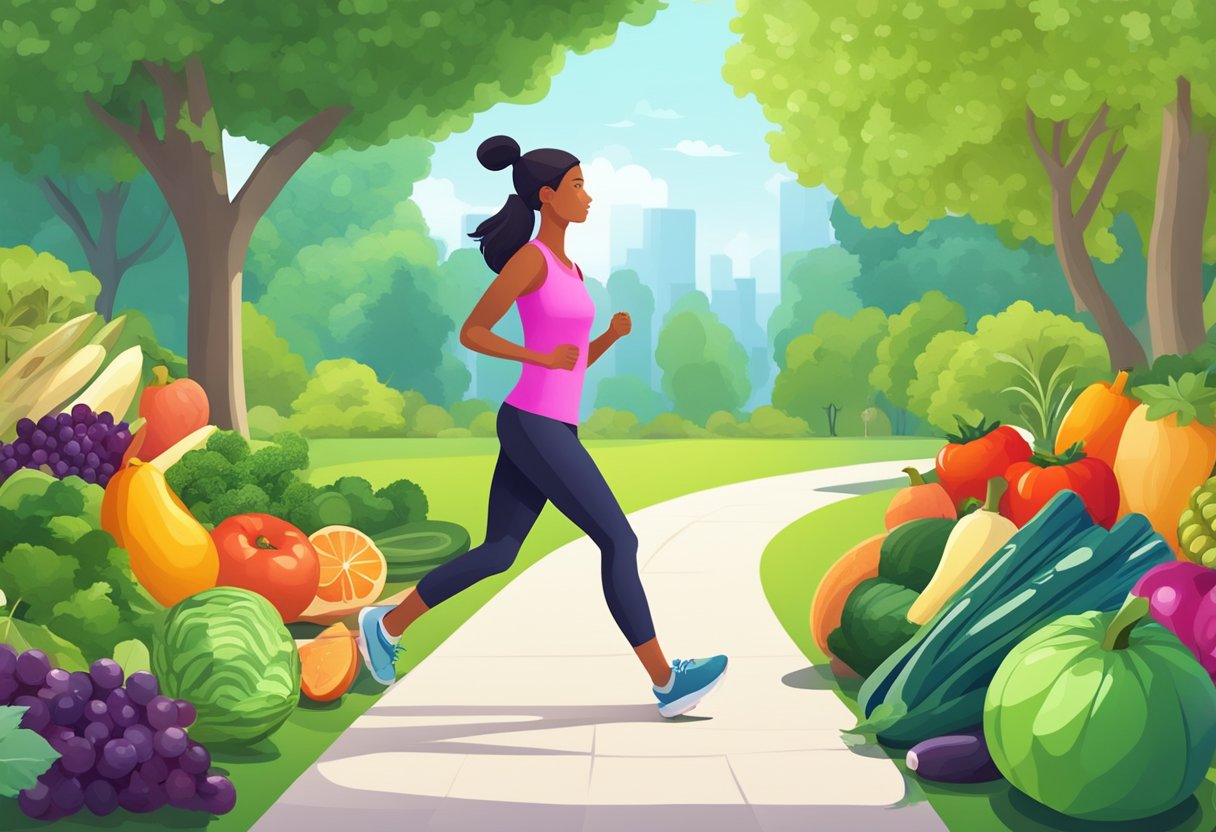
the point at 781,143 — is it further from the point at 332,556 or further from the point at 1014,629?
the point at 1014,629

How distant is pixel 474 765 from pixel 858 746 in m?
1.44

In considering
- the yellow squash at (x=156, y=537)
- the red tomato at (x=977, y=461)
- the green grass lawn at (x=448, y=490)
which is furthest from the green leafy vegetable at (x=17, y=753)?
the red tomato at (x=977, y=461)

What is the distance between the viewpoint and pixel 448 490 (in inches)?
683

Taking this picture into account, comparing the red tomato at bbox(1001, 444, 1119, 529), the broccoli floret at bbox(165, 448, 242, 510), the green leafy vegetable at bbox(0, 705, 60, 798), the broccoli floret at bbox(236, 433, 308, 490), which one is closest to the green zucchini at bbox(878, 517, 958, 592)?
the red tomato at bbox(1001, 444, 1119, 529)

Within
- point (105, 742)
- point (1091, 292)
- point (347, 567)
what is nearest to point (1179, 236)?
point (1091, 292)

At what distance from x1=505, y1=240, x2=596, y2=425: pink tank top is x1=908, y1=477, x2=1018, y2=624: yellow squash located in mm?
1671

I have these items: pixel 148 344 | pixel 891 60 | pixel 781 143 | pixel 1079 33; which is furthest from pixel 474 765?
pixel 781 143

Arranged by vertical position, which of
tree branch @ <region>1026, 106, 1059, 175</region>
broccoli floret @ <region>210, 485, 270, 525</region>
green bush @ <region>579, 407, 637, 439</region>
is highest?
tree branch @ <region>1026, 106, 1059, 175</region>

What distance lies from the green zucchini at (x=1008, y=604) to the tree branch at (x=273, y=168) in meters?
13.2

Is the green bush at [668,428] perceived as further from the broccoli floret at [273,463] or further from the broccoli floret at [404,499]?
the broccoli floret at [273,463]

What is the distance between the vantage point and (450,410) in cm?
5112

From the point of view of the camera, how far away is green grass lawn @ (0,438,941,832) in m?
4.72

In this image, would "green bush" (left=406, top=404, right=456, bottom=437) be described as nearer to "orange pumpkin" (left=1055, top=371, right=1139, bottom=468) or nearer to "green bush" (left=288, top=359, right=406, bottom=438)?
"green bush" (left=288, top=359, right=406, bottom=438)

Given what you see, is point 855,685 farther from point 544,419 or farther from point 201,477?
point 201,477
